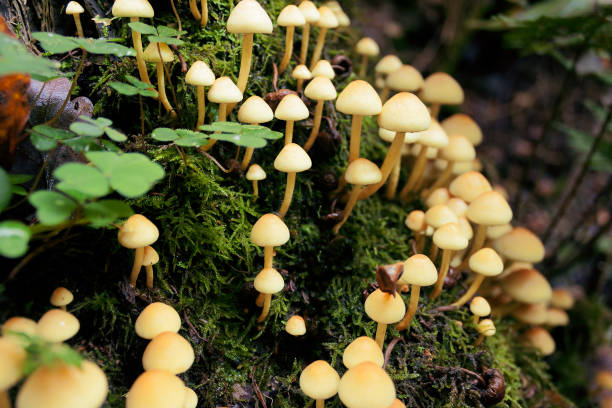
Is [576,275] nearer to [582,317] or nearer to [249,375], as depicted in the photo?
[582,317]

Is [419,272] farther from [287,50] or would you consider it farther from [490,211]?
[287,50]

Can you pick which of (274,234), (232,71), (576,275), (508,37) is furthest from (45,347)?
(576,275)

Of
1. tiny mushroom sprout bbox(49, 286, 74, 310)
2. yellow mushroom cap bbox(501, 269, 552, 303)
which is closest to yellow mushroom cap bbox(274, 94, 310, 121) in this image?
tiny mushroom sprout bbox(49, 286, 74, 310)

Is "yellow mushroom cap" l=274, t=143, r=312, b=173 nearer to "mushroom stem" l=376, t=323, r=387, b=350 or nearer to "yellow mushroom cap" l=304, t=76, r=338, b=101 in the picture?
"yellow mushroom cap" l=304, t=76, r=338, b=101

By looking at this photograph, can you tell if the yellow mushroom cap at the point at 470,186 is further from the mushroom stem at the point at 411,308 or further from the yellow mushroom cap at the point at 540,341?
the yellow mushroom cap at the point at 540,341

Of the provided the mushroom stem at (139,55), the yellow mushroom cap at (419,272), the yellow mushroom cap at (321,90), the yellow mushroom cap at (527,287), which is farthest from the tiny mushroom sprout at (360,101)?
the yellow mushroom cap at (527,287)

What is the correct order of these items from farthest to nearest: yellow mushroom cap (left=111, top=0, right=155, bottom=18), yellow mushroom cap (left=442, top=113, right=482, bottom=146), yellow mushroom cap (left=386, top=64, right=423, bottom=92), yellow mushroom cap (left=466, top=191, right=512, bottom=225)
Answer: yellow mushroom cap (left=442, top=113, right=482, bottom=146), yellow mushroom cap (left=386, top=64, right=423, bottom=92), yellow mushroom cap (left=466, top=191, right=512, bottom=225), yellow mushroom cap (left=111, top=0, right=155, bottom=18)
